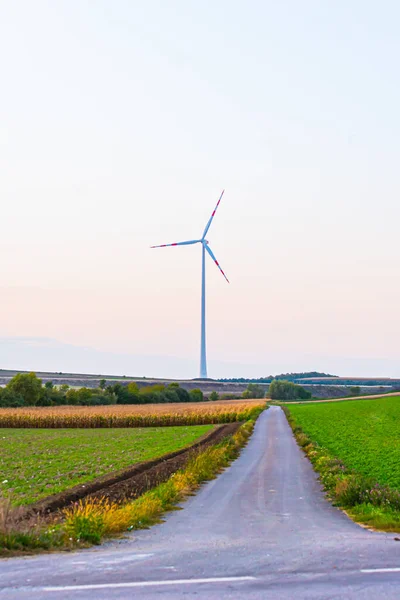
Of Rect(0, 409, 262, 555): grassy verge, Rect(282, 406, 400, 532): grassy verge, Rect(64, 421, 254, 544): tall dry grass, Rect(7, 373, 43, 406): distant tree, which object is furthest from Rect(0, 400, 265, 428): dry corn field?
Rect(0, 409, 262, 555): grassy verge

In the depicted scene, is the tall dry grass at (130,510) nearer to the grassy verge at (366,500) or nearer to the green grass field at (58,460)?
the green grass field at (58,460)

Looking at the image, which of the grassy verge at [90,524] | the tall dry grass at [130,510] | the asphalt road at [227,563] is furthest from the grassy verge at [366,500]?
the grassy verge at [90,524]

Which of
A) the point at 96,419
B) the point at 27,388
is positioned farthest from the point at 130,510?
the point at 27,388

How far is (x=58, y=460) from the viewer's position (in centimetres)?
3472

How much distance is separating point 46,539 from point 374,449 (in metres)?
30.8

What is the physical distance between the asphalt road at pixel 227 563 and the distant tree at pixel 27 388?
88870 mm

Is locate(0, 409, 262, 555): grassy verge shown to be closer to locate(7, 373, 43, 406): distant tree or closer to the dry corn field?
the dry corn field

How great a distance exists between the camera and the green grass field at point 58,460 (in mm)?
23906

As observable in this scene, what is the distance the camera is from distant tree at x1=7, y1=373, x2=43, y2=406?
103 m

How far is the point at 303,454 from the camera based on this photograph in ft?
126

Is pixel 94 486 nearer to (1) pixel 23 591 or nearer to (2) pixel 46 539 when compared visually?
(2) pixel 46 539

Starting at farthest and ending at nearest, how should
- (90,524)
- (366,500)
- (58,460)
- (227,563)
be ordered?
(58,460), (366,500), (90,524), (227,563)

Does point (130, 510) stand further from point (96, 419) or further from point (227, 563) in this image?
point (96, 419)

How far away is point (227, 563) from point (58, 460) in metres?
24.5
